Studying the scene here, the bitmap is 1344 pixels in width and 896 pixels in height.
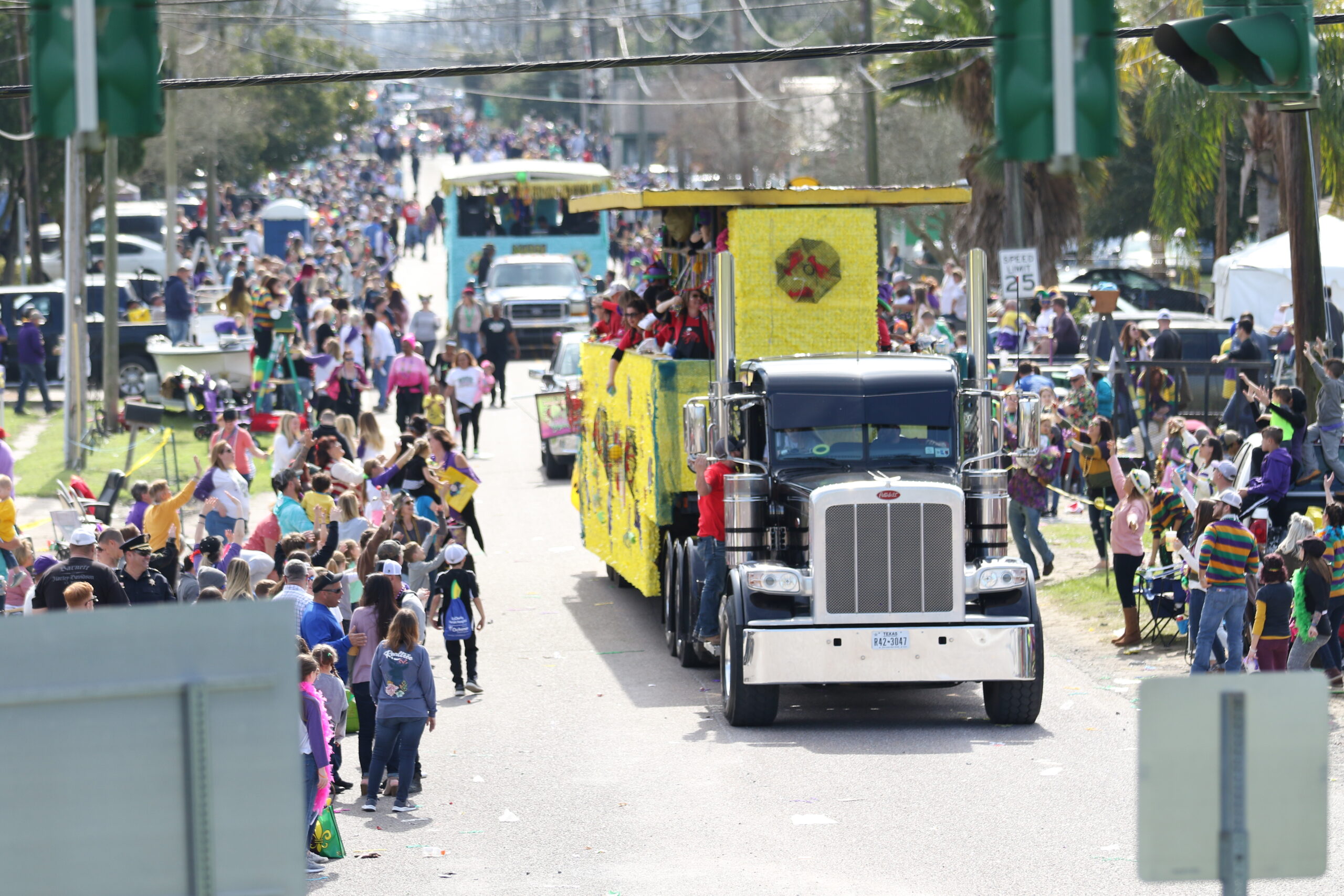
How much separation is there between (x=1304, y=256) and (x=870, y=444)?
19.3ft

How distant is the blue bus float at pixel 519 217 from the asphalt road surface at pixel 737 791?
86.1 feet

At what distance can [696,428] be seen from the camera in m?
14.0

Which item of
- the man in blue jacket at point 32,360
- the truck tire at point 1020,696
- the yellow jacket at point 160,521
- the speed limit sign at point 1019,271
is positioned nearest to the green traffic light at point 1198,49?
the truck tire at point 1020,696

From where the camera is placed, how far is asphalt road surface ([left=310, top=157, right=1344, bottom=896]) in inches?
397

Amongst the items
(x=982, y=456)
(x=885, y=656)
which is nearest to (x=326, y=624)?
(x=885, y=656)

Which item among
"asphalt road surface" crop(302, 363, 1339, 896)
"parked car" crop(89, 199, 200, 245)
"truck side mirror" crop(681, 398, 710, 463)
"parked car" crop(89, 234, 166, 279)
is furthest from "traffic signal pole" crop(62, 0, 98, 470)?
"parked car" crop(89, 199, 200, 245)

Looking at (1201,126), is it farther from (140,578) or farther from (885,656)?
(140,578)

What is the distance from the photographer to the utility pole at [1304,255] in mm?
17625

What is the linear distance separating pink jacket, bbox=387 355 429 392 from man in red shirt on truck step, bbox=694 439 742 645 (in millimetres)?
12634

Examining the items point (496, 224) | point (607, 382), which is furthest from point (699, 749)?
point (496, 224)

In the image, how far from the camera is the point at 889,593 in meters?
13.2

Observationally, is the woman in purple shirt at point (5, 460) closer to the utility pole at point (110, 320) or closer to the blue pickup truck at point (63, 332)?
the utility pole at point (110, 320)

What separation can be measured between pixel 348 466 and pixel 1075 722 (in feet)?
25.3

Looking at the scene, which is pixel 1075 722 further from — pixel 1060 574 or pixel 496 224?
pixel 496 224
